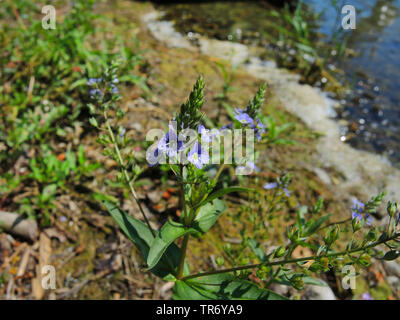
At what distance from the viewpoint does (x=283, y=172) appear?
132 inches

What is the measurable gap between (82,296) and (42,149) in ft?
5.42

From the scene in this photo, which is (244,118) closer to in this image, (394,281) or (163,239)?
(163,239)

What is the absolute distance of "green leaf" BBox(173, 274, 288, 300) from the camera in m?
1.93

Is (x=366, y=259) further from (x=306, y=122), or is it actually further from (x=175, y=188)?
(x=306, y=122)

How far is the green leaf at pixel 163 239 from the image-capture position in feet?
5.23

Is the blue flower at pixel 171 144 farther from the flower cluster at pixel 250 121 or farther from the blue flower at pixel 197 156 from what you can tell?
the flower cluster at pixel 250 121

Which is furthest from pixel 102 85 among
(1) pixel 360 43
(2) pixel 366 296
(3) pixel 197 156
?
(1) pixel 360 43

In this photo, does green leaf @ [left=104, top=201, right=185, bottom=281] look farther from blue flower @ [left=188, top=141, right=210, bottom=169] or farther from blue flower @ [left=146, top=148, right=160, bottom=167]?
blue flower @ [left=188, top=141, right=210, bottom=169]

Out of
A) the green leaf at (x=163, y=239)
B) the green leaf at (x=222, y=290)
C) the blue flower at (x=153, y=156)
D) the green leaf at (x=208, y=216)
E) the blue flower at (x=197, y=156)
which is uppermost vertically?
the blue flower at (x=197, y=156)

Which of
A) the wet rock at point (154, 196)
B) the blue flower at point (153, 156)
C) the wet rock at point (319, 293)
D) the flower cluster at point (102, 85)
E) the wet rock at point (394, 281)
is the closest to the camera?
the blue flower at point (153, 156)

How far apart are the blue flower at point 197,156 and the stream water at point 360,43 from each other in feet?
9.86

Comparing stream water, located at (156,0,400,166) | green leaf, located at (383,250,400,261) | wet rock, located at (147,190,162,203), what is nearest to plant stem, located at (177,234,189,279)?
wet rock, located at (147,190,162,203)

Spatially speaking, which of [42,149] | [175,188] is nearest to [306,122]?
[175,188]

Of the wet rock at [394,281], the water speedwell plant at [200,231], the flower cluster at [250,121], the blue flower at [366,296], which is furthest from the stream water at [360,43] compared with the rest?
the flower cluster at [250,121]
